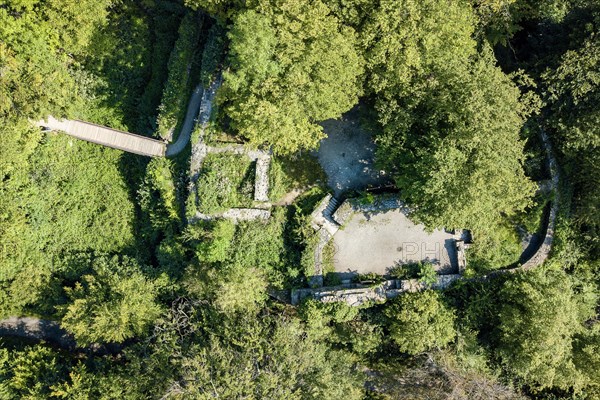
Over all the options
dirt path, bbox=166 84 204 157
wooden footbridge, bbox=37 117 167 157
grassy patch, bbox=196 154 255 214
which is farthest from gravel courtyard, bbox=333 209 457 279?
wooden footbridge, bbox=37 117 167 157

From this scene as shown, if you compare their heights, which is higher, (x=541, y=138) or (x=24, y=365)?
(x=541, y=138)

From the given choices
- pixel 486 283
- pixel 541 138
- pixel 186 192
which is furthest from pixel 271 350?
pixel 541 138

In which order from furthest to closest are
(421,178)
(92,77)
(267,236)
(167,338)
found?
(92,77)
(267,236)
(167,338)
(421,178)

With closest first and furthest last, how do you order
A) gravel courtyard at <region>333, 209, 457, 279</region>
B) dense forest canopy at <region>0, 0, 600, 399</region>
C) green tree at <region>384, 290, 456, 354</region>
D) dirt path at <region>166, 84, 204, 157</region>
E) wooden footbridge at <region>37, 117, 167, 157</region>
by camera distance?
dense forest canopy at <region>0, 0, 600, 399</region>
green tree at <region>384, 290, 456, 354</region>
gravel courtyard at <region>333, 209, 457, 279</region>
dirt path at <region>166, 84, 204, 157</region>
wooden footbridge at <region>37, 117, 167, 157</region>

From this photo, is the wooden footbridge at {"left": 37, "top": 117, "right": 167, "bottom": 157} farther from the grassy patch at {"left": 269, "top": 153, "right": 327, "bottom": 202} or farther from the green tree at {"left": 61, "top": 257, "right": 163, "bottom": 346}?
the grassy patch at {"left": 269, "top": 153, "right": 327, "bottom": 202}

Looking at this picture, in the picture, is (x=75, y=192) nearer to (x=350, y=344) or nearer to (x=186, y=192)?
(x=186, y=192)

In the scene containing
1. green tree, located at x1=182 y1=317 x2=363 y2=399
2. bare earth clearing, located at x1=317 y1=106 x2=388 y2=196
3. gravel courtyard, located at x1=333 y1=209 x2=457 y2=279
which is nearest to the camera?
green tree, located at x1=182 y1=317 x2=363 y2=399

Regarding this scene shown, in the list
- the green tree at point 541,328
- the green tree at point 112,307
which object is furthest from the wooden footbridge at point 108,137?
the green tree at point 541,328
